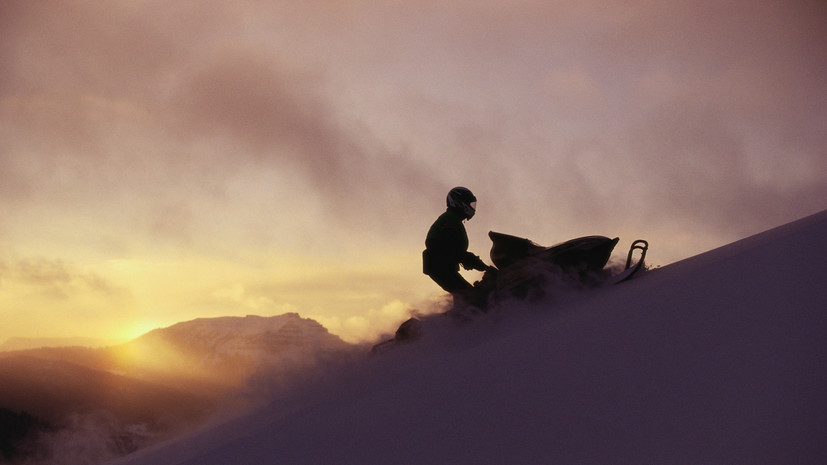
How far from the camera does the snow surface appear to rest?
3.55 metres

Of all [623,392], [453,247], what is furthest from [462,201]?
[623,392]

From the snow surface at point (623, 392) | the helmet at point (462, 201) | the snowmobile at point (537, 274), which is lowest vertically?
the snow surface at point (623, 392)

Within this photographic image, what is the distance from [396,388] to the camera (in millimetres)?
5289

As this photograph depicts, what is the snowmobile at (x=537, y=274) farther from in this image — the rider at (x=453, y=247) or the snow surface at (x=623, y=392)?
the snow surface at (x=623, y=392)

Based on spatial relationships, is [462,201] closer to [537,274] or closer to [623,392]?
[537,274]

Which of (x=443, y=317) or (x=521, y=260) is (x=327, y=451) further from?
(x=521, y=260)

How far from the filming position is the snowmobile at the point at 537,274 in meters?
8.45

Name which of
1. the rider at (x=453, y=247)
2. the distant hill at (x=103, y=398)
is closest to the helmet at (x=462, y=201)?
the rider at (x=453, y=247)

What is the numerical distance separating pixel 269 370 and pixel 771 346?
668cm

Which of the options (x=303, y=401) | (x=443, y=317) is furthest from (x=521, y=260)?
(x=303, y=401)

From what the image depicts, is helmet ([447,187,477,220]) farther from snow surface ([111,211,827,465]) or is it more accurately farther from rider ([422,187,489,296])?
snow surface ([111,211,827,465])

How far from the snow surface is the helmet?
2.94 metres

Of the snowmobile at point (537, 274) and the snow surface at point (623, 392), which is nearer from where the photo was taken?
the snow surface at point (623, 392)

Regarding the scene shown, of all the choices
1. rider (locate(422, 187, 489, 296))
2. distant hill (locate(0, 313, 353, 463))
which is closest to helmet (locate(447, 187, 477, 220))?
rider (locate(422, 187, 489, 296))
